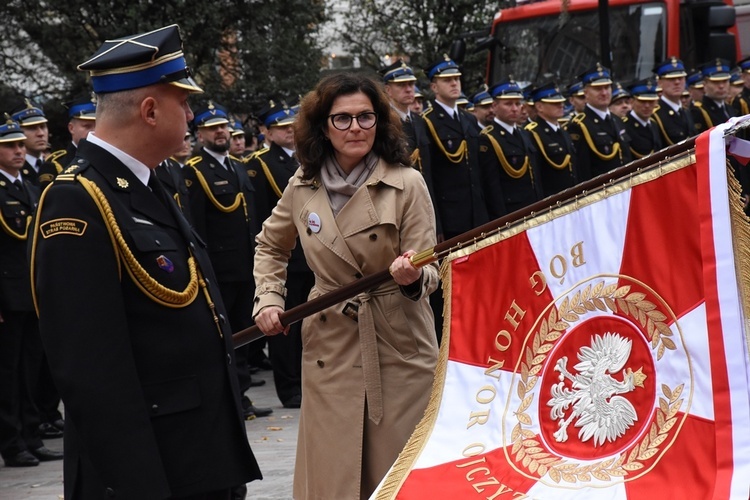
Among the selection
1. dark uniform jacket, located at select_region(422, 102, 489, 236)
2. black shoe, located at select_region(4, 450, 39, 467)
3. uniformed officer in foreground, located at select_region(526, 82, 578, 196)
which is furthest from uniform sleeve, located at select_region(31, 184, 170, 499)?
uniformed officer in foreground, located at select_region(526, 82, 578, 196)

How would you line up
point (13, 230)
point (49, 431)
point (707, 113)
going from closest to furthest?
1. point (13, 230)
2. point (49, 431)
3. point (707, 113)

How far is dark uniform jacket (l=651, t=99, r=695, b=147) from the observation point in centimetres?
1385

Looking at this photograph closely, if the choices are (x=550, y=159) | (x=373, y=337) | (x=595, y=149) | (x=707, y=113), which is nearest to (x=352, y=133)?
(x=373, y=337)

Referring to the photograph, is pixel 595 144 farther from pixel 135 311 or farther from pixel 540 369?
pixel 135 311

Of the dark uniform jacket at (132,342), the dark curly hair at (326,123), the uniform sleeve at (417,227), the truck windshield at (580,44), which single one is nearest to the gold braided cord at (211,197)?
the dark curly hair at (326,123)

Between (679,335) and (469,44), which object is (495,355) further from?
(469,44)

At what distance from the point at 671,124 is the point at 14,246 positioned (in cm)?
841

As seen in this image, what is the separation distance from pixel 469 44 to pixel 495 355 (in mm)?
17337

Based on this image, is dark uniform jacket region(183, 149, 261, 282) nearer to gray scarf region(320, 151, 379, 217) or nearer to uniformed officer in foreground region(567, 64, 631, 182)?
uniformed officer in foreground region(567, 64, 631, 182)

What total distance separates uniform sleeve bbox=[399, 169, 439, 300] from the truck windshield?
11142 mm

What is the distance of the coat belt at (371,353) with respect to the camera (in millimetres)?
4480

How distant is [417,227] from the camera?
14.8 ft

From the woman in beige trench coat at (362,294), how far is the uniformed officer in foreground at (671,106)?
9.80 meters

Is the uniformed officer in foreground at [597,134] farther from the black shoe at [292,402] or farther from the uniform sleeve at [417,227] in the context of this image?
the uniform sleeve at [417,227]
